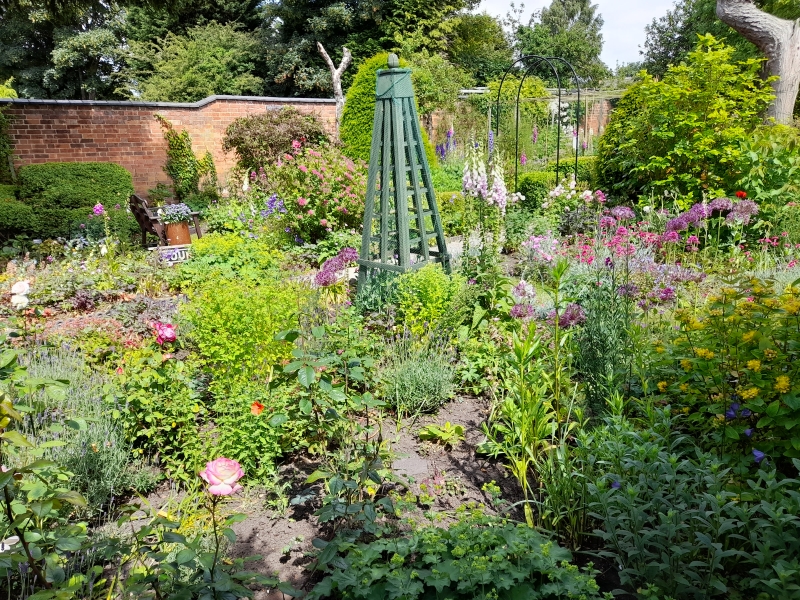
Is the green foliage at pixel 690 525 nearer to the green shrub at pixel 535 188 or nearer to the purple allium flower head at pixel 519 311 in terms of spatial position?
the purple allium flower head at pixel 519 311

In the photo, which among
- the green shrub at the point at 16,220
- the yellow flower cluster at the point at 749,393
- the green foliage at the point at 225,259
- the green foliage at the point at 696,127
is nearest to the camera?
the yellow flower cluster at the point at 749,393

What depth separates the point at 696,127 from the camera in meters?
6.28

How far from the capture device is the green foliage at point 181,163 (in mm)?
11602

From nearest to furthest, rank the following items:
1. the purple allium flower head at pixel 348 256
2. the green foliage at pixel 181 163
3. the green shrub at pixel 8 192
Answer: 1. the purple allium flower head at pixel 348 256
2. the green shrub at pixel 8 192
3. the green foliage at pixel 181 163

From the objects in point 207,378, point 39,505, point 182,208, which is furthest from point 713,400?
point 182,208

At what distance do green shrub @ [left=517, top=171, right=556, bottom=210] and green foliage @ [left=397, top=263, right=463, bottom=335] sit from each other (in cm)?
461

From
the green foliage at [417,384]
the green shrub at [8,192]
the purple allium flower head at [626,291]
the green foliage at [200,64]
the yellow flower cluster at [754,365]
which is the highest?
the green foliage at [200,64]

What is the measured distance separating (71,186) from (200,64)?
36.5 ft

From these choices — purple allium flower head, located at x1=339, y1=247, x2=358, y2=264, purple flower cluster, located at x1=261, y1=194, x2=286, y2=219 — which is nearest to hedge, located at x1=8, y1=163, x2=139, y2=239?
purple flower cluster, located at x1=261, y1=194, x2=286, y2=219

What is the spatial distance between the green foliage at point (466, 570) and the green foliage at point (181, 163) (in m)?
10.9

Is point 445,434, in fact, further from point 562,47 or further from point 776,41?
point 562,47

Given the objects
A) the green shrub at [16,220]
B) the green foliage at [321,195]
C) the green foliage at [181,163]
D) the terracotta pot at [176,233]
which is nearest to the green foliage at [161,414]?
the green foliage at [321,195]

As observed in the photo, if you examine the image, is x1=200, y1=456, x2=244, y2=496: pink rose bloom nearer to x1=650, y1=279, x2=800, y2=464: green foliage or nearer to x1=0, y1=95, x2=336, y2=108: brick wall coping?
x1=650, y1=279, x2=800, y2=464: green foliage

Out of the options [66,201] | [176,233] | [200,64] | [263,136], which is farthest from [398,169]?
[200,64]
